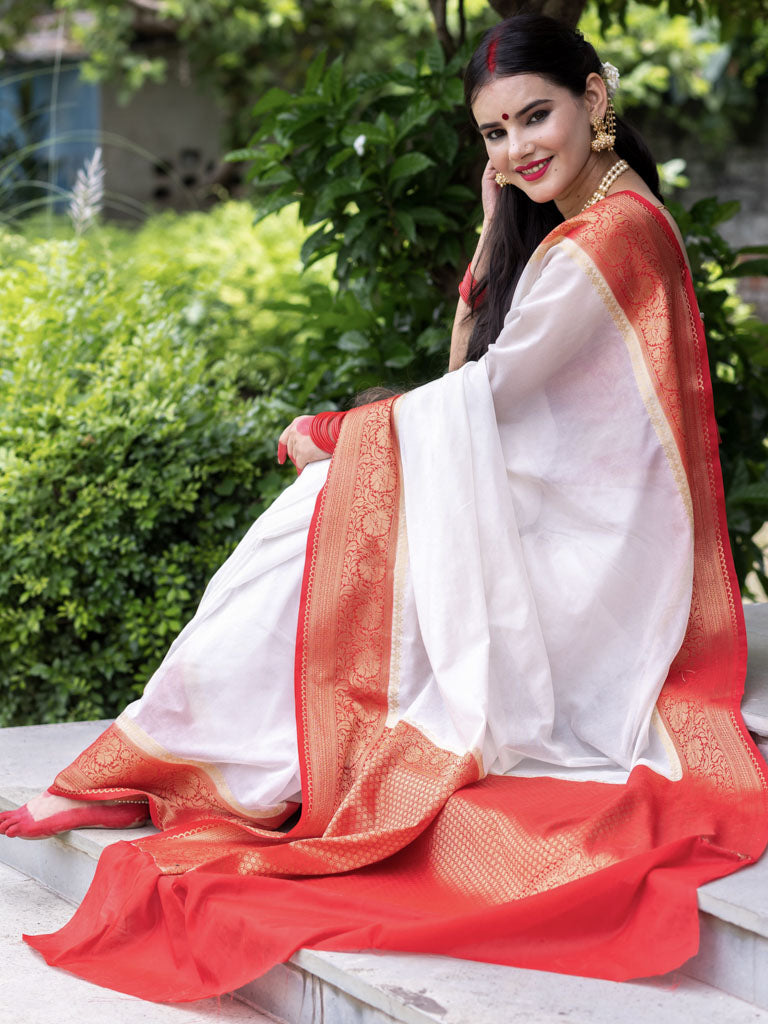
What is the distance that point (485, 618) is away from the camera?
2.03m

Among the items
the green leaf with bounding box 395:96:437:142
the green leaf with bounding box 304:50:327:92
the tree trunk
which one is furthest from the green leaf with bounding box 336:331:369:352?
the tree trunk

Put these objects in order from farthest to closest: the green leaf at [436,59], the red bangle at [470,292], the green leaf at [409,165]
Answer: the green leaf at [436,59] < the green leaf at [409,165] < the red bangle at [470,292]

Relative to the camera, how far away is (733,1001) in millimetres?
1667

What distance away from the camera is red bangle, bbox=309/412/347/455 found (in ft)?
7.29

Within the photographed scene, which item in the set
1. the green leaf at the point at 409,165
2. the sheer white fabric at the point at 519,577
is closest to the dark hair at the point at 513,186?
the sheer white fabric at the point at 519,577

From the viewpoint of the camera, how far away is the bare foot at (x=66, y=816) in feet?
7.27

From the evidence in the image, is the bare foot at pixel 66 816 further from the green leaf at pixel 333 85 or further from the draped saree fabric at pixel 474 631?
the green leaf at pixel 333 85

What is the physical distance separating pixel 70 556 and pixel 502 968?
1799mm

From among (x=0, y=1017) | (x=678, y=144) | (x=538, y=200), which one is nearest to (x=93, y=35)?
(x=678, y=144)

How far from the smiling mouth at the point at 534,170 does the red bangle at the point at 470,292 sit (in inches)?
13.0

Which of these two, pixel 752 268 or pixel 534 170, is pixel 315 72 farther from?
pixel 752 268

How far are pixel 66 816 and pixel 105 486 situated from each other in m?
1.15

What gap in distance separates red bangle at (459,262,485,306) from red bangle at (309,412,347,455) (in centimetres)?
52

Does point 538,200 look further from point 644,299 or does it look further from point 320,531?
point 320,531
